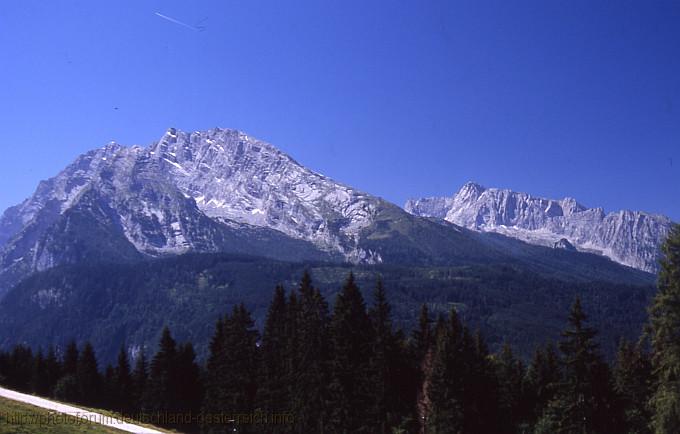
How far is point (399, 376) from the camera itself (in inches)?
2783

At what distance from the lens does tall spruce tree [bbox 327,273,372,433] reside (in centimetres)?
6794

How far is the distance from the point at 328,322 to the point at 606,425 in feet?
94.6

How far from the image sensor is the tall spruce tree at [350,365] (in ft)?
223

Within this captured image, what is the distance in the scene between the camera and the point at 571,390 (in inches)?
2361

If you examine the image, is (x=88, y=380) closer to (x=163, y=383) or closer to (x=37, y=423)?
(x=163, y=383)

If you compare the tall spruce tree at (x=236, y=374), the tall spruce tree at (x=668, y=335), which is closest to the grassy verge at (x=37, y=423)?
the tall spruce tree at (x=236, y=374)

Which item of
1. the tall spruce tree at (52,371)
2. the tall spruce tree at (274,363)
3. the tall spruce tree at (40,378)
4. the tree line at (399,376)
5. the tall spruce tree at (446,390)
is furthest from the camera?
the tall spruce tree at (52,371)

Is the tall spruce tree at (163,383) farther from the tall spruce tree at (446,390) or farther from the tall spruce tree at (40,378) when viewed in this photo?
the tall spruce tree at (446,390)

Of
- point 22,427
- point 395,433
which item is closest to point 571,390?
point 395,433

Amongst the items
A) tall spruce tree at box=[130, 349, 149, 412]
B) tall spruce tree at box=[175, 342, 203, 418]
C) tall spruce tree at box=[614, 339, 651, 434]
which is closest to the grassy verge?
tall spruce tree at box=[175, 342, 203, 418]

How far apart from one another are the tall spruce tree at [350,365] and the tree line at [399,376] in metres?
0.10

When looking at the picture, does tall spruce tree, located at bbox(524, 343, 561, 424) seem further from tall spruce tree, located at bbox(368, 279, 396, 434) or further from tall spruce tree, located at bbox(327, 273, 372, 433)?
tall spruce tree, located at bbox(327, 273, 372, 433)

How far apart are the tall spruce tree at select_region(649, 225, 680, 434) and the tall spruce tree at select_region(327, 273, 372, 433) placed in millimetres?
27743

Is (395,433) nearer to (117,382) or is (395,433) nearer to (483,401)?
(483,401)
